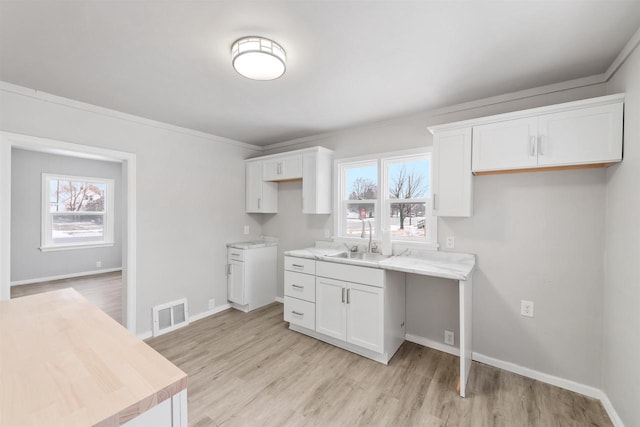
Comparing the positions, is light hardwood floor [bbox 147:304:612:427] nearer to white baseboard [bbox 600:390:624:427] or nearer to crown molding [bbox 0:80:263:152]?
white baseboard [bbox 600:390:624:427]

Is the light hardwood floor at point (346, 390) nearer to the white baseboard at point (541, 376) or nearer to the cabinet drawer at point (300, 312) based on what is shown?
the white baseboard at point (541, 376)

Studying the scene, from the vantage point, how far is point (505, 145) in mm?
2191

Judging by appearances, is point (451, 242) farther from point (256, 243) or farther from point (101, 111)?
point (101, 111)

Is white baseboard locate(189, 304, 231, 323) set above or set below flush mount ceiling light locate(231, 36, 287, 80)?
below

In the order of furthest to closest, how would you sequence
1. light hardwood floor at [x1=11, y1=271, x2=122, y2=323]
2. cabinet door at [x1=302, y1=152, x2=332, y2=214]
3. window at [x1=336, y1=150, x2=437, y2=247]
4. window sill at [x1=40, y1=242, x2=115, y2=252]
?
Result: 1. window sill at [x1=40, y1=242, x2=115, y2=252]
2. light hardwood floor at [x1=11, y1=271, x2=122, y2=323]
3. cabinet door at [x1=302, y1=152, x2=332, y2=214]
4. window at [x1=336, y1=150, x2=437, y2=247]

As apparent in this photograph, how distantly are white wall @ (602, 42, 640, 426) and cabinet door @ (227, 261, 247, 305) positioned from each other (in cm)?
357

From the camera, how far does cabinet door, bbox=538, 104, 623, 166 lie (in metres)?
1.83

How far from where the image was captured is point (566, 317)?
221 cm

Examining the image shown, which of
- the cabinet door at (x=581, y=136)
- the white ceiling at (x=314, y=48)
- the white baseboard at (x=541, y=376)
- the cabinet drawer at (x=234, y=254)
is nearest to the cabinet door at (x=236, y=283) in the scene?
the cabinet drawer at (x=234, y=254)

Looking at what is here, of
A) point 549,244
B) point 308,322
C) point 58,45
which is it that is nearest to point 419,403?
point 308,322

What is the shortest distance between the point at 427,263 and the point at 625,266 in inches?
49.6

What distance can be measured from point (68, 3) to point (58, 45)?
19.8 inches

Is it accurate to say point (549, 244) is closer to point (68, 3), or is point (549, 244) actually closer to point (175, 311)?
point (68, 3)

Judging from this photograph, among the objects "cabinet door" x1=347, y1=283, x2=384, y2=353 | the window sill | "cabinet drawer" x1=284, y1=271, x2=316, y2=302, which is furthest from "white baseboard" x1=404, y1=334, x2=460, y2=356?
the window sill
